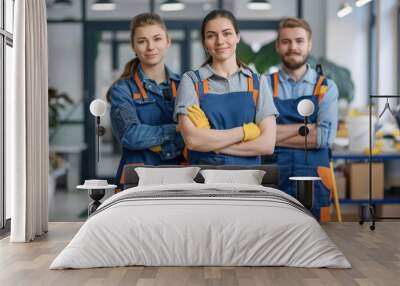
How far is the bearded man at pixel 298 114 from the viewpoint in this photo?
25.6ft

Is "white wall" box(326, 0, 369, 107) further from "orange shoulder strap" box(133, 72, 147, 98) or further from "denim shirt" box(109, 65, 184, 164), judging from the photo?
"orange shoulder strap" box(133, 72, 147, 98)

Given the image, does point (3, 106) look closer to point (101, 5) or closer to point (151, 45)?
point (101, 5)

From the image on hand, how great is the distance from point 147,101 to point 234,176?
4.44ft

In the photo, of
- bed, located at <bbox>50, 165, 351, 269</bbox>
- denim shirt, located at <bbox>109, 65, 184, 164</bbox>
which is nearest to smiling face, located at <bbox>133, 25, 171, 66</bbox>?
denim shirt, located at <bbox>109, 65, 184, 164</bbox>

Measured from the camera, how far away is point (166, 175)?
24.0ft

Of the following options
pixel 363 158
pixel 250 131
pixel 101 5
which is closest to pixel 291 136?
pixel 250 131

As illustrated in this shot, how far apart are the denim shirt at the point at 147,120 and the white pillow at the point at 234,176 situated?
593mm

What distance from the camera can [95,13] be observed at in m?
8.01

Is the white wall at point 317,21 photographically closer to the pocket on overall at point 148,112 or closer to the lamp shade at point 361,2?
the lamp shade at point 361,2

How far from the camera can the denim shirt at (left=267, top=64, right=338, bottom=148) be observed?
783cm

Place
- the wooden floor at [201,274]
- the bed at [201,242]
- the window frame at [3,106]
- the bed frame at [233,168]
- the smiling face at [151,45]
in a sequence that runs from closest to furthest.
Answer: the wooden floor at [201,274]
the bed at [201,242]
the window frame at [3,106]
the bed frame at [233,168]
the smiling face at [151,45]

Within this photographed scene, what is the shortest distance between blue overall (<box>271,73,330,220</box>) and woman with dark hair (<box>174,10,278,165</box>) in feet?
0.42

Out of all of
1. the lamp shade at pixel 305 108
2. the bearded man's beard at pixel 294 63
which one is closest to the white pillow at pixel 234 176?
the lamp shade at pixel 305 108

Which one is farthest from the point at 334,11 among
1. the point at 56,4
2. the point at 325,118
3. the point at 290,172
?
the point at 56,4
